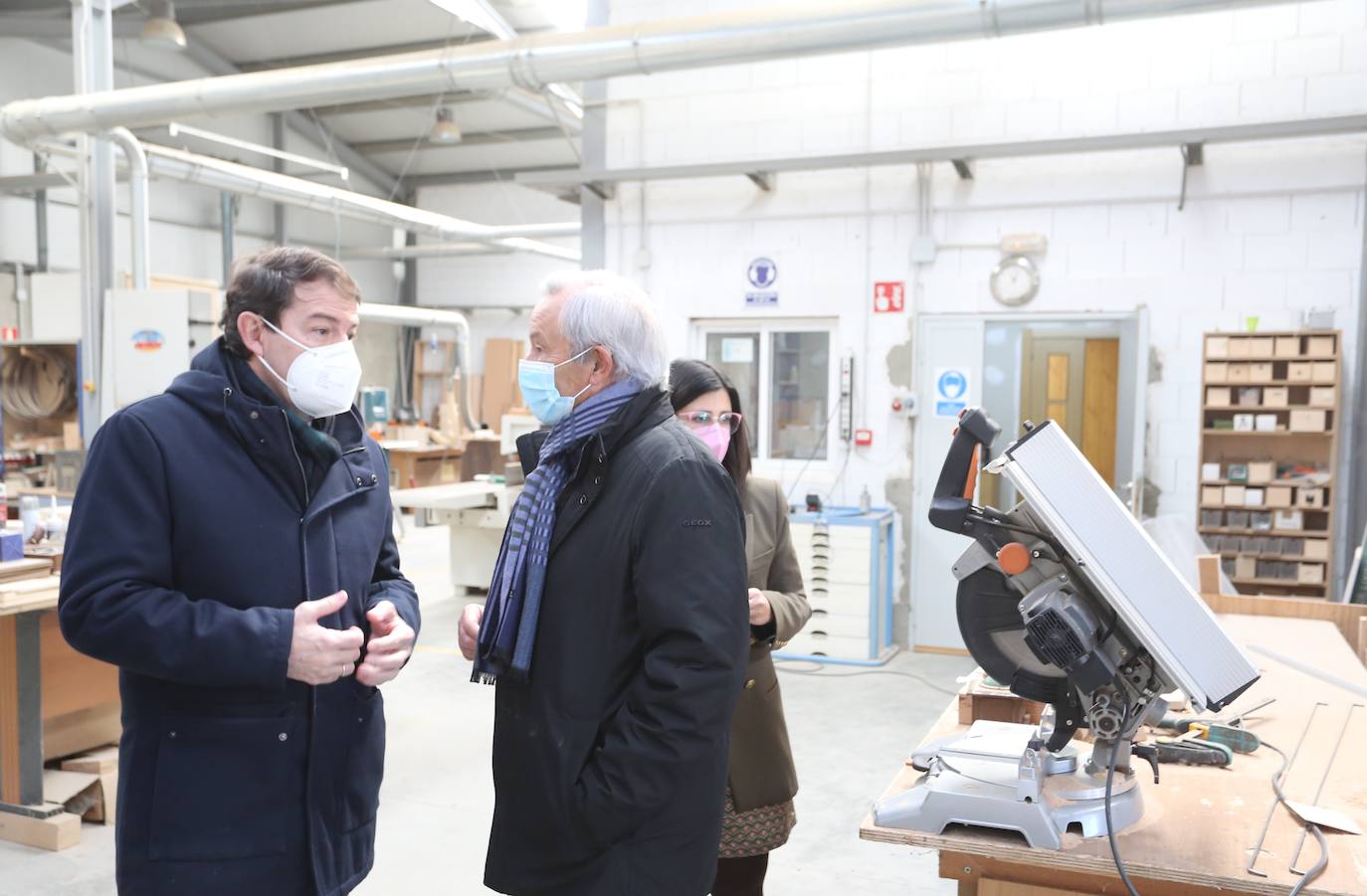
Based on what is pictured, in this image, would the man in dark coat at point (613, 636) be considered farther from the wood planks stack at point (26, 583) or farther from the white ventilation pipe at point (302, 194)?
the white ventilation pipe at point (302, 194)

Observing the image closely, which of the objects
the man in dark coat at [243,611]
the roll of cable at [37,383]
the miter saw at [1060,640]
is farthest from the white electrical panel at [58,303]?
the miter saw at [1060,640]

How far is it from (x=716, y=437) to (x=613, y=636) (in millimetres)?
816

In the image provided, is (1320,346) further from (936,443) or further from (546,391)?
(546,391)

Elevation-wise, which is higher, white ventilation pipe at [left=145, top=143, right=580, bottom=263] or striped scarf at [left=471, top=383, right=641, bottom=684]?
white ventilation pipe at [left=145, top=143, right=580, bottom=263]

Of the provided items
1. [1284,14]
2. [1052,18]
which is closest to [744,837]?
[1052,18]

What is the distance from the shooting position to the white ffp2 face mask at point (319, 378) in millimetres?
1646

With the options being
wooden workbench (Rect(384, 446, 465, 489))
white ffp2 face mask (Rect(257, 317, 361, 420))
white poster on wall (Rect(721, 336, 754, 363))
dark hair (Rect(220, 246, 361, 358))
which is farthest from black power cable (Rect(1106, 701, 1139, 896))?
wooden workbench (Rect(384, 446, 465, 489))

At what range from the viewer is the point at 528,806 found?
4.69 feet

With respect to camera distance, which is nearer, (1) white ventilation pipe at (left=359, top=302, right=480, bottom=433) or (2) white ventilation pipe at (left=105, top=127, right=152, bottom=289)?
(2) white ventilation pipe at (left=105, top=127, right=152, bottom=289)

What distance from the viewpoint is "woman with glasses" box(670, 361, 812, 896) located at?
201 cm

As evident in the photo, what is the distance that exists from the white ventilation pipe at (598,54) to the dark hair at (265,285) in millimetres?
3465

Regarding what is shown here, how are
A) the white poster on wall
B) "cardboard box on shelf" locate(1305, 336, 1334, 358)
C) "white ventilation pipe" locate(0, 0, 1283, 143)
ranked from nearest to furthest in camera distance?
"white ventilation pipe" locate(0, 0, 1283, 143)
"cardboard box on shelf" locate(1305, 336, 1334, 358)
the white poster on wall

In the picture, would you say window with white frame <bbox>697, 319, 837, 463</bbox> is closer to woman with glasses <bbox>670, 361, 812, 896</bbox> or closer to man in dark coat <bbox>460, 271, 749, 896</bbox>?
woman with glasses <bbox>670, 361, 812, 896</bbox>

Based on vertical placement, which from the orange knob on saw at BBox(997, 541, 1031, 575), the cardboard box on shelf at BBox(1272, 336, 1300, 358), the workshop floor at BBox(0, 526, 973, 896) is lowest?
the workshop floor at BBox(0, 526, 973, 896)
